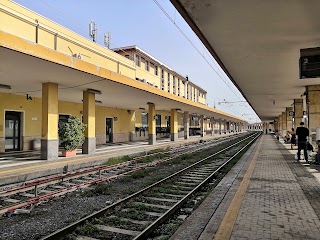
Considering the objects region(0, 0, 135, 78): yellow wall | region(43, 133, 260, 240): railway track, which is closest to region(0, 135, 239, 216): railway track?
region(43, 133, 260, 240): railway track

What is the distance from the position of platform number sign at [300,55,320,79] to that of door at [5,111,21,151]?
15.0 m

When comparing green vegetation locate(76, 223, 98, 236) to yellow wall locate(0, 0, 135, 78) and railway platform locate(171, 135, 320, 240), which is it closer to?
railway platform locate(171, 135, 320, 240)

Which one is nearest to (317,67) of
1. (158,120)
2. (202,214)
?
(202,214)

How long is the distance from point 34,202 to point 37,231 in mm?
1637

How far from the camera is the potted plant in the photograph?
14250mm

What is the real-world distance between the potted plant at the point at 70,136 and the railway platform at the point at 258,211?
8.37 m

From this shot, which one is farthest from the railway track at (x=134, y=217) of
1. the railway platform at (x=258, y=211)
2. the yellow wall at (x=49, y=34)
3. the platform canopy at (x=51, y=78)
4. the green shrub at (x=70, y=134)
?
the yellow wall at (x=49, y=34)

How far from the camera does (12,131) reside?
1664cm

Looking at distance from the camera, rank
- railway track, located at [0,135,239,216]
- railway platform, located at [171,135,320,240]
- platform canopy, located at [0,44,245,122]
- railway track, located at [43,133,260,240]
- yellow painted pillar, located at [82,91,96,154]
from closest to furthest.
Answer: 1. railway platform, located at [171,135,320,240]
2. railway track, located at [43,133,260,240]
3. railway track, located at [0,135,239,216]
4. platform canopy, located at [0,44,245,122]
5. yellow painted pillar, located at [82,91,96,154]

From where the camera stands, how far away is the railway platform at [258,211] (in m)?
4.31

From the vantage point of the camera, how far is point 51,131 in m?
13.5

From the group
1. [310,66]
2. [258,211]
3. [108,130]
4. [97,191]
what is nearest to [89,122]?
[97,191]

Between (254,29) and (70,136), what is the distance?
10.3m

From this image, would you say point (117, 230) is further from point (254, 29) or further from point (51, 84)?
point (51, 84)
